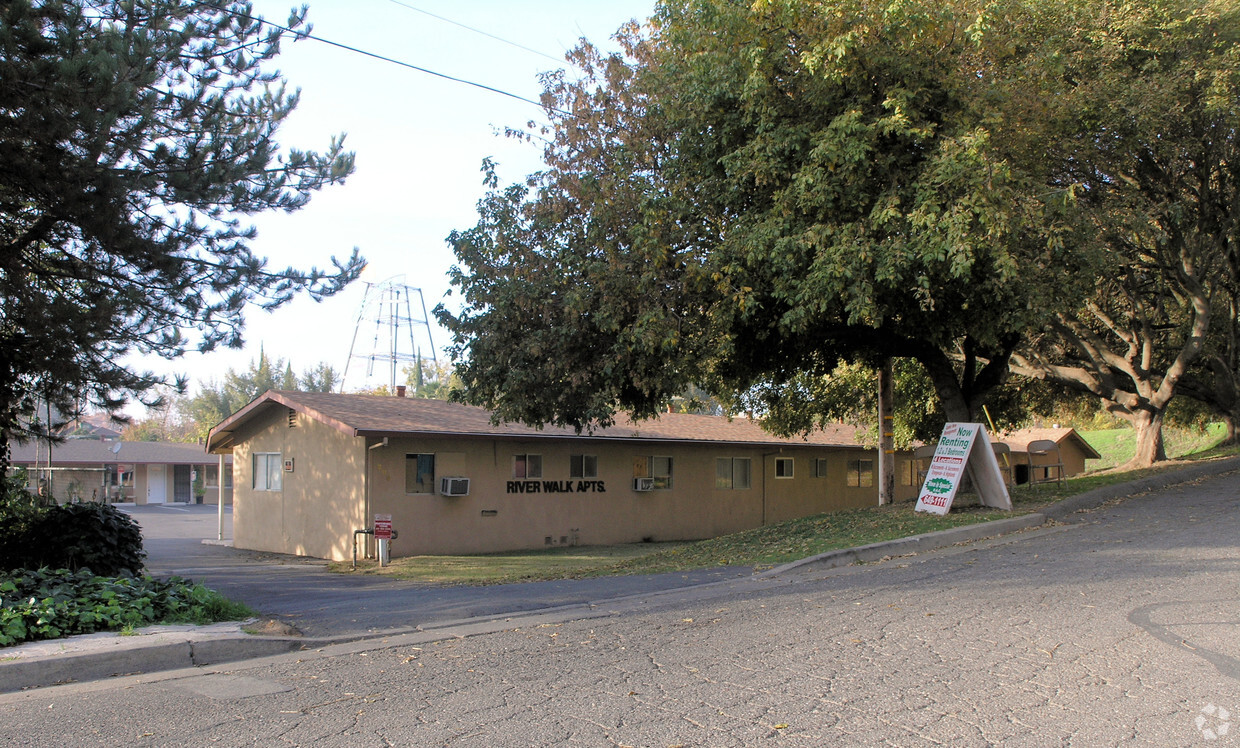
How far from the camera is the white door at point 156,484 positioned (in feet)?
160

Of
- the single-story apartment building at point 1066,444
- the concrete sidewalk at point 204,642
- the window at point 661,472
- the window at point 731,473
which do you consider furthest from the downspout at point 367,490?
the single-story apartment building at point 1066,444

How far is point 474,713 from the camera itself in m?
5.34

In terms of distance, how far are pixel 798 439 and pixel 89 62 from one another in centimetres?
2199

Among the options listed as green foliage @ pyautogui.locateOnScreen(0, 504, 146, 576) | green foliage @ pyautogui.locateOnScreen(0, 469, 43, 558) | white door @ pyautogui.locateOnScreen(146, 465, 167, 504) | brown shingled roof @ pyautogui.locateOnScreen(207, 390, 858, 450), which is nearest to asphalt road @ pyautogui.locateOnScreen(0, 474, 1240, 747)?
green foliage @ pyautogui.locateOnScreen(0, 504, 146, 576)

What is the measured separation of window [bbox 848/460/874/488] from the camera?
29.0 metres

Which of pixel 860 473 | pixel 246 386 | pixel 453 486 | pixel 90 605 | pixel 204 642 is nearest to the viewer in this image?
pixel 204 642

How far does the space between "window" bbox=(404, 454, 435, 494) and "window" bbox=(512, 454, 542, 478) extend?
2.13 meters

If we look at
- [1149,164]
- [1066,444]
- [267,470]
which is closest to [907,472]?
[1066,444]

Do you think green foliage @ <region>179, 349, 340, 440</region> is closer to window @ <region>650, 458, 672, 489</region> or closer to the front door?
the front door

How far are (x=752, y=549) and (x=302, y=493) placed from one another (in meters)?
11.7

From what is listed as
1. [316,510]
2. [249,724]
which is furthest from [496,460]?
[249,724]

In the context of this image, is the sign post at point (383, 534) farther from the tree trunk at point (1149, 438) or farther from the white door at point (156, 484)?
the white door at point (156, 484)

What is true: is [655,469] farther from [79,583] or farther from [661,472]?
[79,583]

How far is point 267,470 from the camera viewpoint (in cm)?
2202
